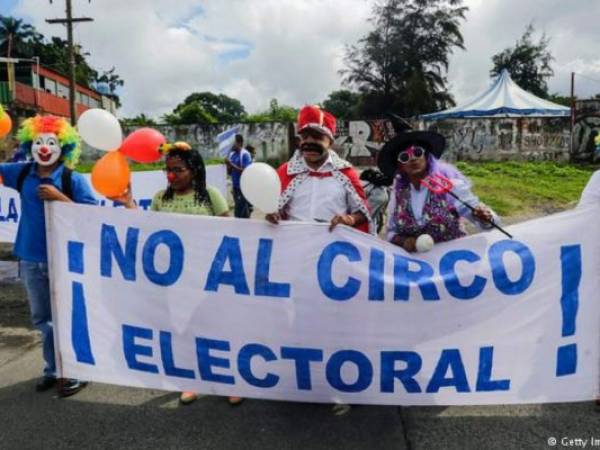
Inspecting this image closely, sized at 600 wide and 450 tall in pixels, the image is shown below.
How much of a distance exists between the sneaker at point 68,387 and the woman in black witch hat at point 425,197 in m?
2.26

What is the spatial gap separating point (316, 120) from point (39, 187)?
5.87ft

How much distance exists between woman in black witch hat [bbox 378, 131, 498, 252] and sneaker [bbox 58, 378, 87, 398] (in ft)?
7.42

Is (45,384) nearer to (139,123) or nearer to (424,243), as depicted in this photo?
(424,243)

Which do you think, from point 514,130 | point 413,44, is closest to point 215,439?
point 514,130

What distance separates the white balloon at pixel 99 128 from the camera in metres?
3.21

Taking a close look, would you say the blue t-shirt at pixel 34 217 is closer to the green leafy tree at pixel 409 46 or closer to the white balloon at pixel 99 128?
the white balloon at pixel 99 128

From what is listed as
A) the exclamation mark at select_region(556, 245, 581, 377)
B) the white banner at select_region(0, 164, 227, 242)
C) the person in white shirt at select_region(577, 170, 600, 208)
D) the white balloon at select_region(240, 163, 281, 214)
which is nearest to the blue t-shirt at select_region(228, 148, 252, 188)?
the white banner at select_region(0, 164, 227, 242)

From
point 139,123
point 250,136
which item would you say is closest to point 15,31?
point 139,123

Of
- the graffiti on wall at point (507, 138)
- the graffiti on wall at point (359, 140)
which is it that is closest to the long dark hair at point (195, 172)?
the graffiti on wall at point (507, 138)

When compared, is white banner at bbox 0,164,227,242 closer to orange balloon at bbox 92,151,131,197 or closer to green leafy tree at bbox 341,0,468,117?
orange balloon at bbox 92,151,131,197

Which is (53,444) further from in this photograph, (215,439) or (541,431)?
(541,431)

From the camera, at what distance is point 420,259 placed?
2855mm

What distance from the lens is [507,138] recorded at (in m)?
20.5

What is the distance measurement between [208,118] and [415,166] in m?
54.6
